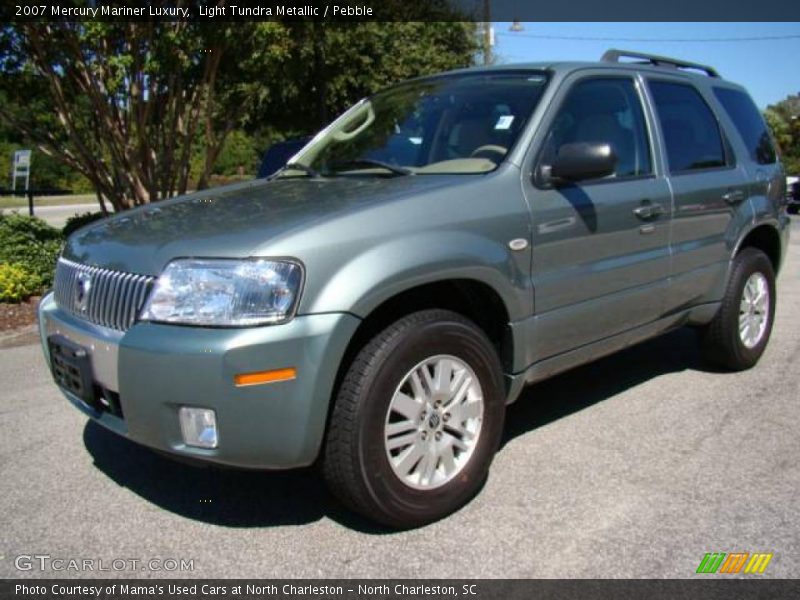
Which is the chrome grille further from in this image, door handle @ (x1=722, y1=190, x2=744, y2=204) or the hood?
door handle @ (x1=722, y1=190, x2=744, y2=204)

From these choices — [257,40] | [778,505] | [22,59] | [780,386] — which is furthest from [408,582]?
[22,59]

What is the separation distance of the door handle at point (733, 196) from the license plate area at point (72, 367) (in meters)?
3.60

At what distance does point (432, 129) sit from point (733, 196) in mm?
1998

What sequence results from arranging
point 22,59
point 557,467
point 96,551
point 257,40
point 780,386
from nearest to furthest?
point 96,551
point 557,467
point 780,386
point 257,40
point 22,59

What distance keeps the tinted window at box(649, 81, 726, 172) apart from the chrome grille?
2903 millimetres

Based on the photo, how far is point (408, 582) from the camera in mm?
2699

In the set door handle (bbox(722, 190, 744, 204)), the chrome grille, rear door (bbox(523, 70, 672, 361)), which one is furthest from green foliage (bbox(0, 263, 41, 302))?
door handle (bbox(722, 190, 744, 204))

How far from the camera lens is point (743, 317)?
5.03 metres

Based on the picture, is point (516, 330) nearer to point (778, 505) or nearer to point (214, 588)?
point (778, 505)

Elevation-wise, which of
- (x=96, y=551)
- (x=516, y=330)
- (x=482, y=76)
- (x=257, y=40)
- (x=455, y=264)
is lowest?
(x=96, y=551)

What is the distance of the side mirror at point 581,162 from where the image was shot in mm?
3383

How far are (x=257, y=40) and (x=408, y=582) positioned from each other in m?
6.71

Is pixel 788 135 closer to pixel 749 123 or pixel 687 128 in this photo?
pixel 749 123

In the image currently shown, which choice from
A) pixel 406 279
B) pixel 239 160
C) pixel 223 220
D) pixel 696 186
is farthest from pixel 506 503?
pixel 239 160
